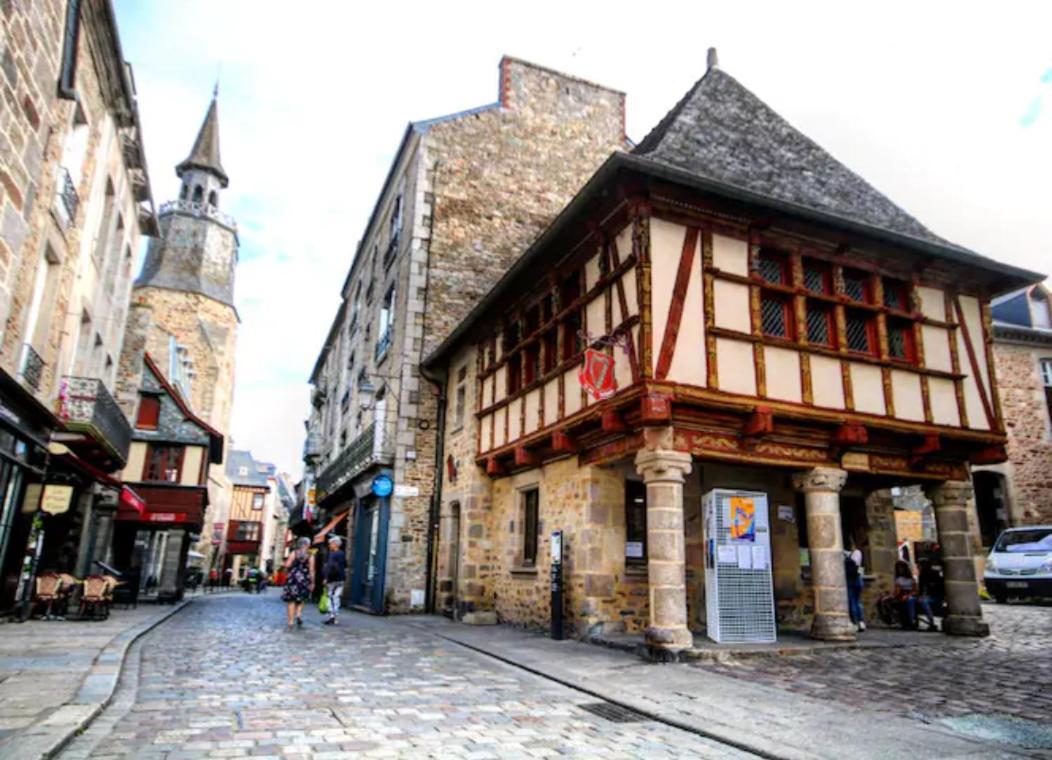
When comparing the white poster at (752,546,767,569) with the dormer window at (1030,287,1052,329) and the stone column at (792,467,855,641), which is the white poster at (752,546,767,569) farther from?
the dormer window at (1030,287,1052,329)

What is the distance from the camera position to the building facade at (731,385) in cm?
855

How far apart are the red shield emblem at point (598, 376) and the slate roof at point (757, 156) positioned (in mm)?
2458

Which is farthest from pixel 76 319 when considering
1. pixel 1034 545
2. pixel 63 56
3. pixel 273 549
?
pixel 273 549

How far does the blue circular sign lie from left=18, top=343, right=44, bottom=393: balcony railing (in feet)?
20.3

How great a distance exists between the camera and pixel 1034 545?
1599 centimetres

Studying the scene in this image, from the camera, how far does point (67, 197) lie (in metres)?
11.1

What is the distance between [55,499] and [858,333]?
39.4ft

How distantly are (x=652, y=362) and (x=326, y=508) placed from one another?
19.4m

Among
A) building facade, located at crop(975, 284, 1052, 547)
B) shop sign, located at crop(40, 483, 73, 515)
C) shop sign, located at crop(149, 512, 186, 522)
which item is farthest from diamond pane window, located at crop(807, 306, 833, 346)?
shop sign, located at crop(149, 512, 186, 522)

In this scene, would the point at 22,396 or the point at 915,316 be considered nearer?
the point at 22,396

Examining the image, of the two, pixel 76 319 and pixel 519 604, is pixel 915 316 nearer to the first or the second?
pixel 519 604

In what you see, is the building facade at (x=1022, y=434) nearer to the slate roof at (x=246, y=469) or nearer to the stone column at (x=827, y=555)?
the stone column at (x=827, y=555)

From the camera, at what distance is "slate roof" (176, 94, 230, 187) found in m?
46.3

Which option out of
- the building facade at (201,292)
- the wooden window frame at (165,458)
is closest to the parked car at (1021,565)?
the wooden window frame at (165,458)
